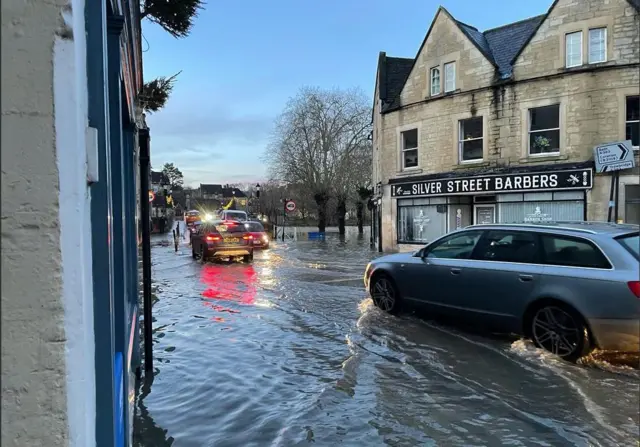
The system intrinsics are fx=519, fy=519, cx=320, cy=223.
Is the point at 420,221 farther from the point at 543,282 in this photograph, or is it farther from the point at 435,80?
the point at 543,282

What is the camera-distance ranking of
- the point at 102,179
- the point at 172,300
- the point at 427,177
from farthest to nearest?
1. the point at 427,177
2. the point at 172,300
3. the point at 102,179

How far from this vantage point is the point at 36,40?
1.45 metres

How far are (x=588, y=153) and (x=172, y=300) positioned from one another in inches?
598

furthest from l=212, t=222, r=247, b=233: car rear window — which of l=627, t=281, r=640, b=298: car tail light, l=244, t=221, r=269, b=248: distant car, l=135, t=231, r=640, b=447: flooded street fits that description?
l=627, t=281, r=640, b=298: car tail light

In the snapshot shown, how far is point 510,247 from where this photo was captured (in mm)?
6887

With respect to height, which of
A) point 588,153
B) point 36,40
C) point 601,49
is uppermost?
point 601,49

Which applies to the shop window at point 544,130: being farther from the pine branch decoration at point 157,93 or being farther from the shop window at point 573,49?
the pine branch decoration at point 157,93

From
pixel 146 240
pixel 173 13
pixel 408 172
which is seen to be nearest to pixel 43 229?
pixel 146 240

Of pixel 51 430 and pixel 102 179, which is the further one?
pixel 102 179

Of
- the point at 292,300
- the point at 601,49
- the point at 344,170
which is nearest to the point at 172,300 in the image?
the point at 292,300

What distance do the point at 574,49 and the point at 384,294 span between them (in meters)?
15.0

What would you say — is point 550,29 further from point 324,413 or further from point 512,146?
point 324,413

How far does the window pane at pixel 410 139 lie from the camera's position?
23.9 metres

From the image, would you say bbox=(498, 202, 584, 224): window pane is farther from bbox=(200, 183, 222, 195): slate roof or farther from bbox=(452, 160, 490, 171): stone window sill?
bbox=(200, 183, 222, 195): slate roof
